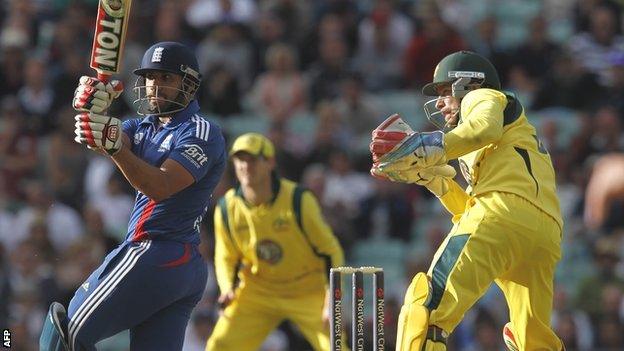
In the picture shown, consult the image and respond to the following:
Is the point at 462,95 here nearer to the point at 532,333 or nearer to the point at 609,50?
the point at 532,333

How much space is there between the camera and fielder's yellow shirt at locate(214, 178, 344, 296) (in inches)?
416

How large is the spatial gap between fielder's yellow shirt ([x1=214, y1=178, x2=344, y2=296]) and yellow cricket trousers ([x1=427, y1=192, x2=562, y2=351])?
2864mm

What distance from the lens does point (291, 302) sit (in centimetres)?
1070

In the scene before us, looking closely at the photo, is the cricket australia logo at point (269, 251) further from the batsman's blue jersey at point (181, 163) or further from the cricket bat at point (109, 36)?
the cricket bat at point (109, 36)

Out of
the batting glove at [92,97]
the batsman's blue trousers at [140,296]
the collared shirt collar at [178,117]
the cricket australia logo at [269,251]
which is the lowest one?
the cricket australia logo at [269,251]

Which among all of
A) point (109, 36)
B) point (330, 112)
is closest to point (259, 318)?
point (109, 36)

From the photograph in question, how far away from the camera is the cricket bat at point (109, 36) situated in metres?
7.23

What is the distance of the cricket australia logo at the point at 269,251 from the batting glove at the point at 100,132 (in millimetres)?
3798

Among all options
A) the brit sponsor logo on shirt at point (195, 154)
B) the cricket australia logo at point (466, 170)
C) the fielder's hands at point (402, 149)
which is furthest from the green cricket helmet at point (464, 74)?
the brit sponsor logo on shirt at point (195, 154)

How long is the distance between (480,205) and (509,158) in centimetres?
33

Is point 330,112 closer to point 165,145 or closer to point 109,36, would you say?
point 165,145

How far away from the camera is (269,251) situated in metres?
10.7

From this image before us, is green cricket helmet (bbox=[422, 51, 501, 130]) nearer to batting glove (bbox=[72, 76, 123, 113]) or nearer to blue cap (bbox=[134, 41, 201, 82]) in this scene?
blue cap (bbox=[134, 41, 201, 82])

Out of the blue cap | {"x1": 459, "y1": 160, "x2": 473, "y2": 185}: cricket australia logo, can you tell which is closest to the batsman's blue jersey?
the blue cap
